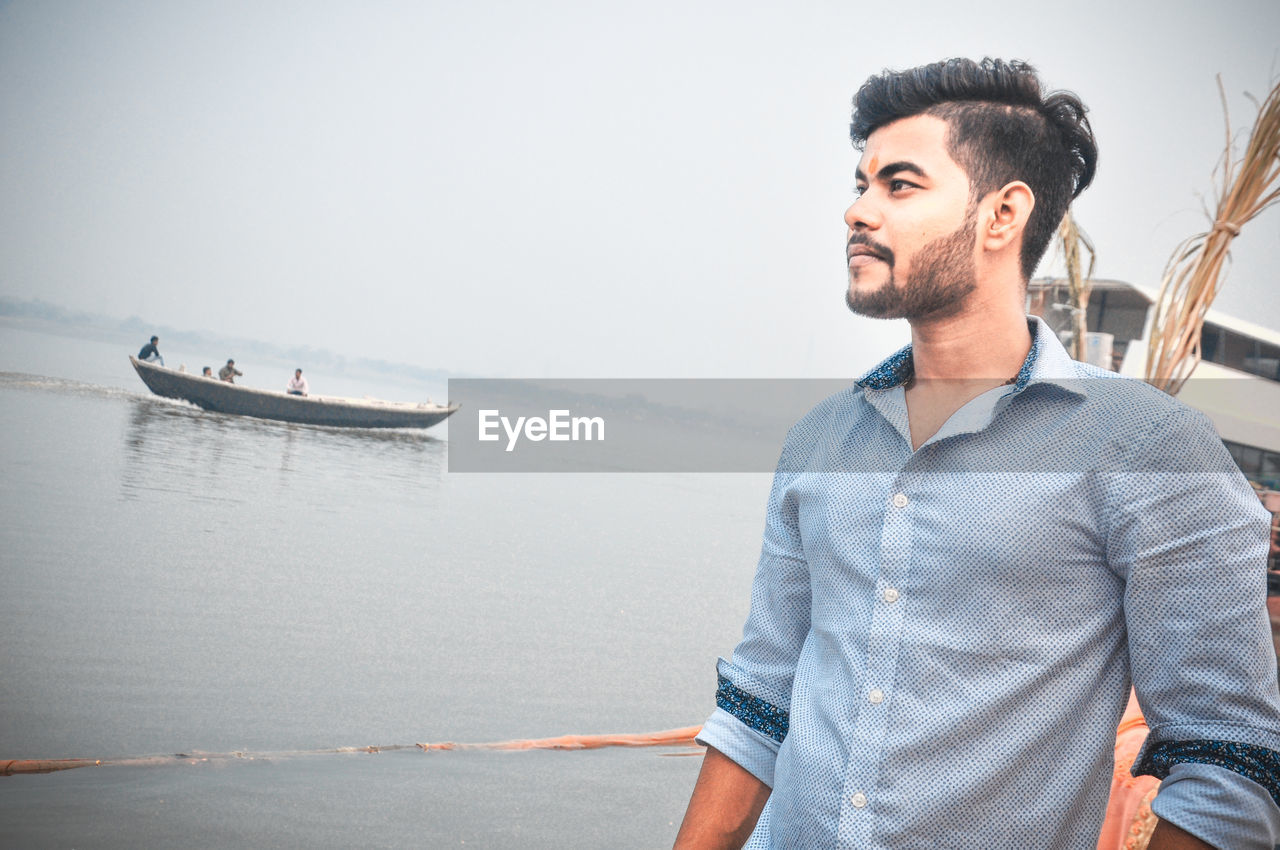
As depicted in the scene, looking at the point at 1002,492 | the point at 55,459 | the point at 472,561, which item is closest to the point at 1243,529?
the point at 1002,492

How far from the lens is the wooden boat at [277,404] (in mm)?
19141

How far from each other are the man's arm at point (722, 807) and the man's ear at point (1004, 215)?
65 cm

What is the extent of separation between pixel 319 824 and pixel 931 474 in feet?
8.69

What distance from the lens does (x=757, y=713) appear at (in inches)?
42.8

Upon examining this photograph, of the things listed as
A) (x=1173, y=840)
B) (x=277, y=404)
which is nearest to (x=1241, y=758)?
(x=1173, y=840)

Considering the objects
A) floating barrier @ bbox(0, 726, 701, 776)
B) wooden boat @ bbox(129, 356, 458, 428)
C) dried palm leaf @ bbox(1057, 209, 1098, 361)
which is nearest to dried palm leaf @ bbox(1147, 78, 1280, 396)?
dried palm leaf @ bbox(1057, 209, 1098, 361)

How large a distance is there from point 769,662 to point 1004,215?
568 mm

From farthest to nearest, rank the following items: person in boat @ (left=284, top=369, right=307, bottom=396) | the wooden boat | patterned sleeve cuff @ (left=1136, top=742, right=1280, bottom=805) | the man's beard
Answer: person in boat @ (left=284, top=369, right=307, bottom=396) → the wooden boat → the man's beard → patterned sleeve cuff @ (left=1136, top=742, right=1280, bottom=805)

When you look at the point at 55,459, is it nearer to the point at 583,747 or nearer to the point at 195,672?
the point at 195,672

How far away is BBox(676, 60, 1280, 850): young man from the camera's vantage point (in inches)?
31.6

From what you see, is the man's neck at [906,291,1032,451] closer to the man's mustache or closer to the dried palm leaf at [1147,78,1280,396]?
the man's mustache

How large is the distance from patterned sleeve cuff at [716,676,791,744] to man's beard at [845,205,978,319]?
467 millimetres

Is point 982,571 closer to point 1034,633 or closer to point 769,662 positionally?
point 1034,633

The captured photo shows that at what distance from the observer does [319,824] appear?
2.93 meters
